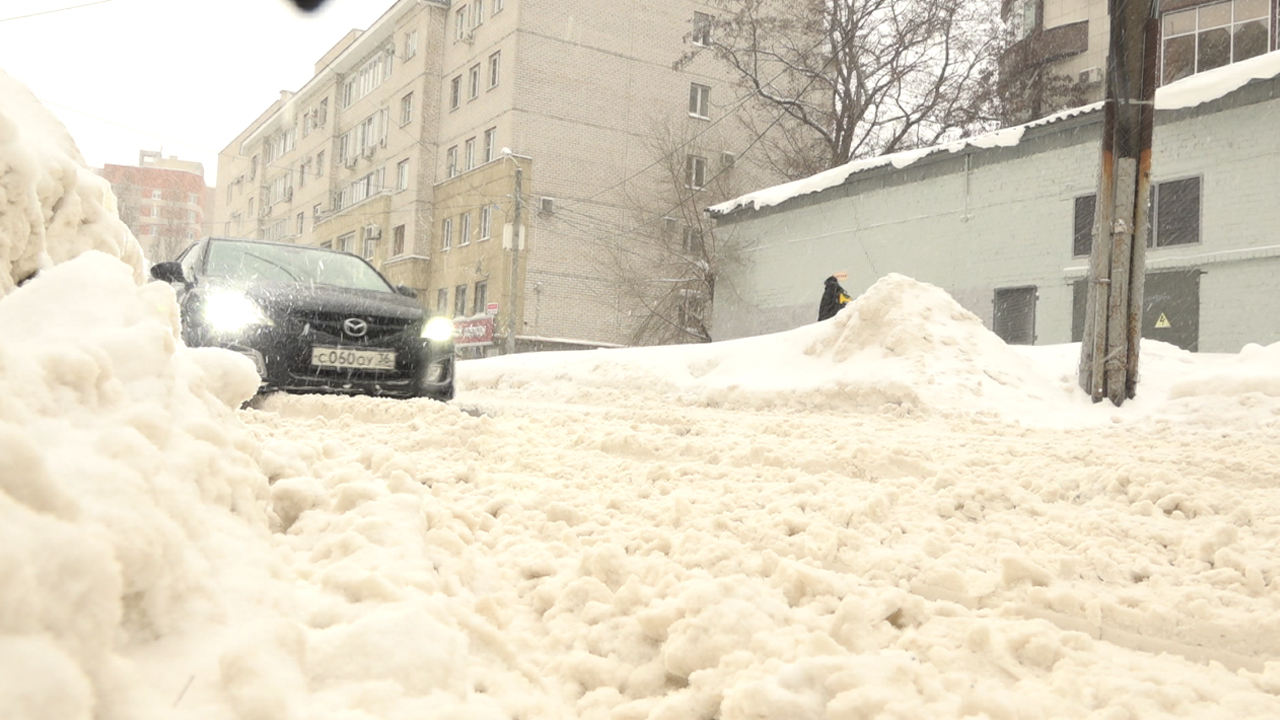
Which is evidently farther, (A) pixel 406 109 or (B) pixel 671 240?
(A) pixel 406 109

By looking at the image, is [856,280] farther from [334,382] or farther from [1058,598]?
[1058,598]

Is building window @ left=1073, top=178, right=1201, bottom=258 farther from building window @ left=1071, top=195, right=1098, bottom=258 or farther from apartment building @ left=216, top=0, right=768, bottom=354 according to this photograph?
apartment building @ left=216, top=0, right=768, bottom=354

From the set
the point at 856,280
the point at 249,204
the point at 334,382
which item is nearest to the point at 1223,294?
the point at 856,280

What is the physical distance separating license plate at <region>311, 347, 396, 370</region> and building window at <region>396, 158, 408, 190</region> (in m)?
29.5

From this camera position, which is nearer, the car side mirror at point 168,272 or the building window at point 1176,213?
the car side mirror at point 168,272

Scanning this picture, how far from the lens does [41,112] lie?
264 centimetres

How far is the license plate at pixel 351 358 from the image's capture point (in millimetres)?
5949

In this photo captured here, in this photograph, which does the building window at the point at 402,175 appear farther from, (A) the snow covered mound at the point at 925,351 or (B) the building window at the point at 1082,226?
(A) the snow covered mound at the point at 925,351

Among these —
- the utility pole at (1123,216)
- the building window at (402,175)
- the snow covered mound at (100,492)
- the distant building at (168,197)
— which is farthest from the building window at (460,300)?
the distant building at (168,197)

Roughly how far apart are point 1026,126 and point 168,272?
13612 millimetres

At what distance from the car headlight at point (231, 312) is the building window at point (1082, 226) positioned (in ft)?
42.1

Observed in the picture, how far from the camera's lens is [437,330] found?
6.58 m

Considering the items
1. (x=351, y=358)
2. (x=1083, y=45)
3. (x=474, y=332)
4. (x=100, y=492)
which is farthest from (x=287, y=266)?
(x=1083, y=45)

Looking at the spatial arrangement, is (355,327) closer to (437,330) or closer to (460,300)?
(437,330)
